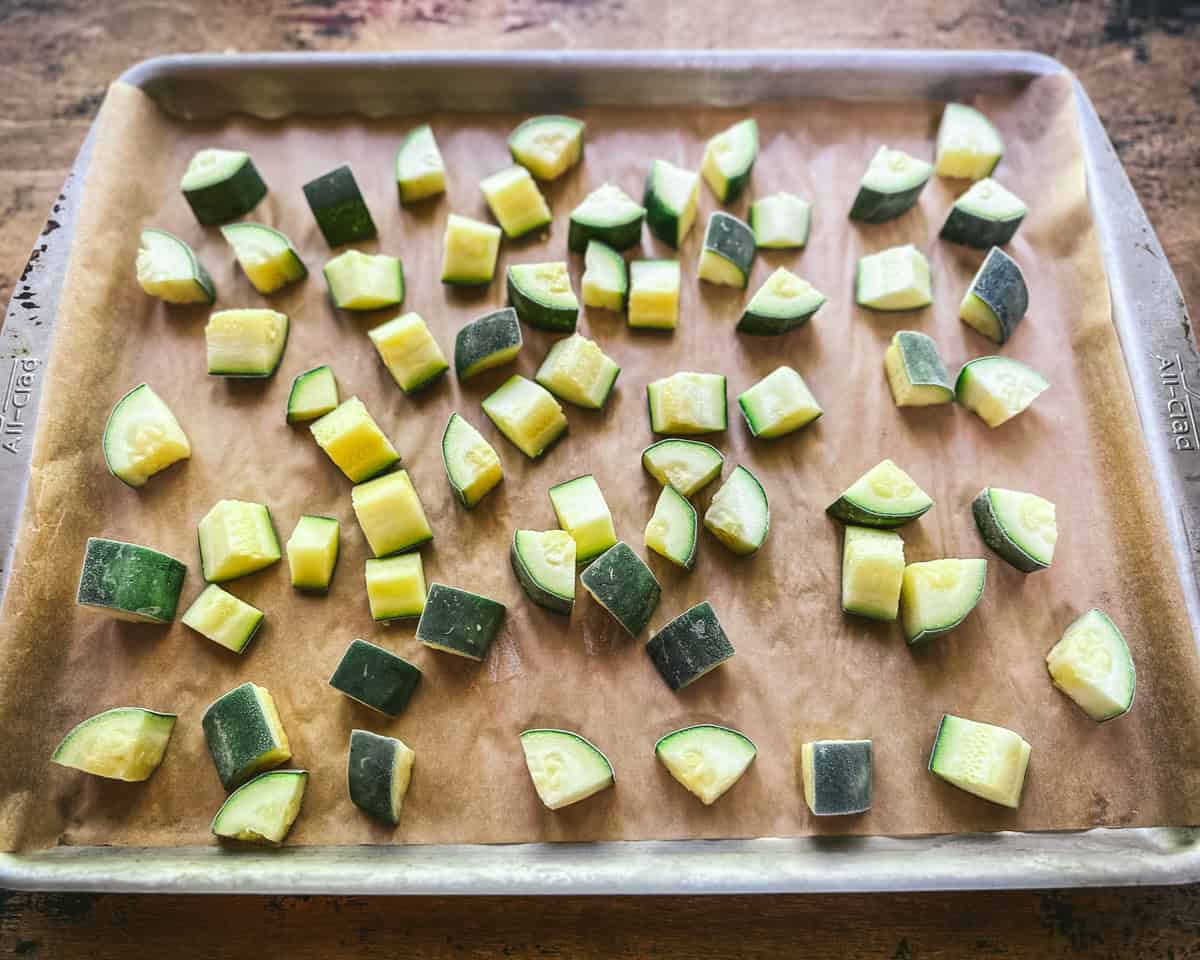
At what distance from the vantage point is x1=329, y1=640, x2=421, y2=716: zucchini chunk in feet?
8.48

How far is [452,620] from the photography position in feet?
8.63

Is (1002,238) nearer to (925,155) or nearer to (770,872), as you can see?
(925,155)

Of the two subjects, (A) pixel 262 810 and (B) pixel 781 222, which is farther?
(B) pixel 781 222

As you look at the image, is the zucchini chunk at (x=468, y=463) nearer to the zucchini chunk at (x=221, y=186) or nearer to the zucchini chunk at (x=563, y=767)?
the zucchini chunk at (x=563, y=767)

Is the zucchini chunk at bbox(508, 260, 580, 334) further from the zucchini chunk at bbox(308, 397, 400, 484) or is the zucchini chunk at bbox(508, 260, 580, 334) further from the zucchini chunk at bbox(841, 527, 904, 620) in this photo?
the zucchini chunk at bbox(841, 527, 904, 620)

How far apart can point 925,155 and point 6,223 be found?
11.3 ft

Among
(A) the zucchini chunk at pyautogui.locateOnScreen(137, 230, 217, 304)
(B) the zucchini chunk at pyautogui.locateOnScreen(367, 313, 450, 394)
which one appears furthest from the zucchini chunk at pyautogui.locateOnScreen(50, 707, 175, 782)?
(A) the zucchini chunk at pyautogui.locateOnScreen(137, 230, 217, 304)

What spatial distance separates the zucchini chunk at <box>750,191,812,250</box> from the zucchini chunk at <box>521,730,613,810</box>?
1865mm

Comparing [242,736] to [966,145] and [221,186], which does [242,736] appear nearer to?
[221,186]

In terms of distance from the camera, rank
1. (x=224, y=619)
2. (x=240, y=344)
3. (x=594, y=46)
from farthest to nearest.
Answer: (x=594, y=46) < (x=240, y=344) < (x=224, y=619)

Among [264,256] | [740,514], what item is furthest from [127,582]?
[740,514]

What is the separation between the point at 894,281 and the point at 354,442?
1895 millimetres

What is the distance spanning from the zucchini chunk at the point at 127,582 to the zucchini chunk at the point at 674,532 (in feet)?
4.84

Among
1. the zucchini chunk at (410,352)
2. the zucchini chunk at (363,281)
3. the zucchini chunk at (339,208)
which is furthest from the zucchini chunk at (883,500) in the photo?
the zucchini chunk at (339,208)
